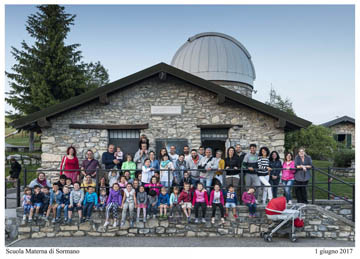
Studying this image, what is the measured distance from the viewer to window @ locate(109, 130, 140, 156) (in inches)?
343

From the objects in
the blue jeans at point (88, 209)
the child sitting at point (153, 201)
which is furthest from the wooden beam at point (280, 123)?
the blue jeans at point (88, 209)

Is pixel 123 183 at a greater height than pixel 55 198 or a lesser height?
greater

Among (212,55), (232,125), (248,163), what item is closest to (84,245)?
(248,163)

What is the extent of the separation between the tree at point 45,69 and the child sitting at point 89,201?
11.8 m

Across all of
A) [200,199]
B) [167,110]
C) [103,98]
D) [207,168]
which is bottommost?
[200,199]

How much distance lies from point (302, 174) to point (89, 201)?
17.9 feet

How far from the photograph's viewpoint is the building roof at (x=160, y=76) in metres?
8.06

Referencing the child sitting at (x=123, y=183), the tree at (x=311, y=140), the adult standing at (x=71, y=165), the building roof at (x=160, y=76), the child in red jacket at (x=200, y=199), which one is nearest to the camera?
the child in red jacket at (x=200, y=199)

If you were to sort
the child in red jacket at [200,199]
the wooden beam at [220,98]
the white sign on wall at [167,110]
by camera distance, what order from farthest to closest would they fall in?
the white sign on wall at [167,110], the wooden beam at [220,98], the child in red jacket at [200,199]

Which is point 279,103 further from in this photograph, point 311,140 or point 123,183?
point 123,183

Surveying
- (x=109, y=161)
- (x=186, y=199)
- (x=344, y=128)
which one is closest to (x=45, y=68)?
(x=109, y=161)

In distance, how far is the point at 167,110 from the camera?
340 inches

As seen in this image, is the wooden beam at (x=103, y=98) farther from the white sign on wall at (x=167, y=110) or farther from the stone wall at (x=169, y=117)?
the white sign on wall at (x=167, y=110)

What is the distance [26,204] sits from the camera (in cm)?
648
